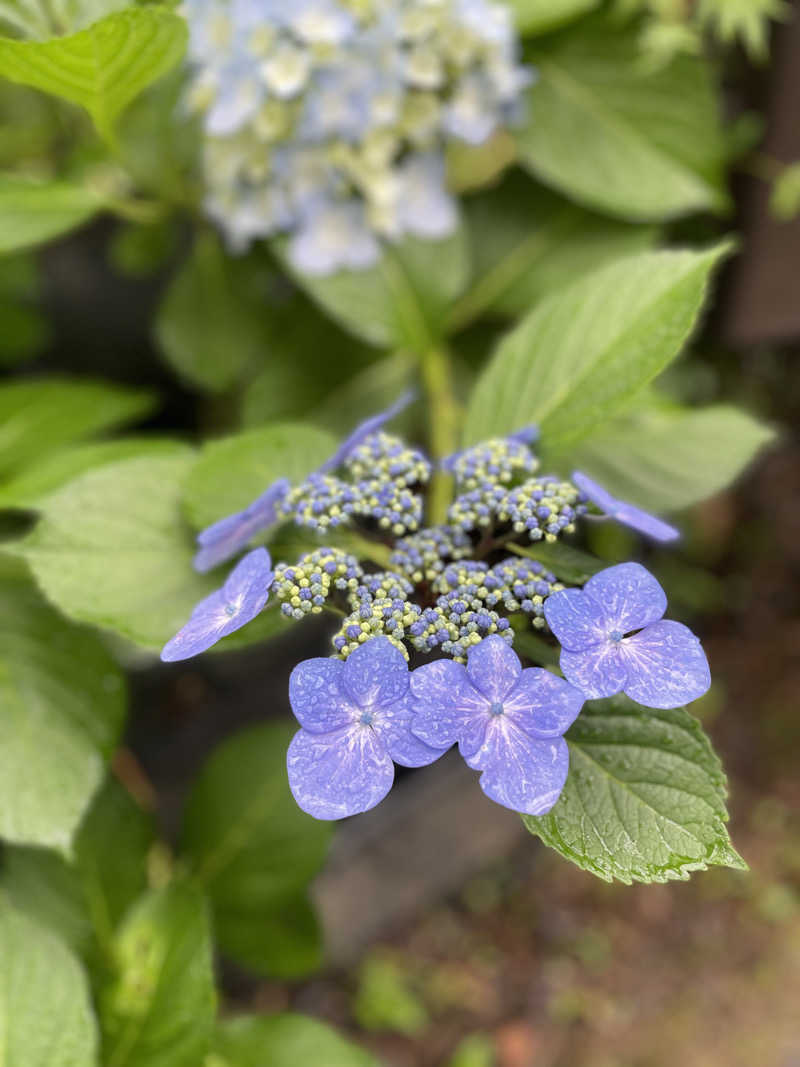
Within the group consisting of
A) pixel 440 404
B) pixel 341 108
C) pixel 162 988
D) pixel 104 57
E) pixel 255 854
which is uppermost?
pixel 104 57

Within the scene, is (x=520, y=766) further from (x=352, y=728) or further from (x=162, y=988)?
(x=162, y=988)

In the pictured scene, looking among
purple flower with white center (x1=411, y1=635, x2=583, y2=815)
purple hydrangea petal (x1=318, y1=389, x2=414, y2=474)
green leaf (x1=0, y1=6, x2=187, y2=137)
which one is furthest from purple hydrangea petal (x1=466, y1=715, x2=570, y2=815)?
green leaf (x1=0, y1=6, x2=187, y2=137)

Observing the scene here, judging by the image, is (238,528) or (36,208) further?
(36,208)

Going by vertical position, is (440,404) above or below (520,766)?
below

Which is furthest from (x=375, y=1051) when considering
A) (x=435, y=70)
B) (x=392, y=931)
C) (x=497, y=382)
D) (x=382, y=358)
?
(x=435, y=70)

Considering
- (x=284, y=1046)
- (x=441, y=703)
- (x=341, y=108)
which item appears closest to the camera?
(x=441, y=703)

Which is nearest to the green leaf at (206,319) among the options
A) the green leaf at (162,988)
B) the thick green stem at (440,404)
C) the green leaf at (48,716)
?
the thick green stem at (440,404)

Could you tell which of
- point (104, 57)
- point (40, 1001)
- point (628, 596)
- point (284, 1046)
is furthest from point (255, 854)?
point (104, 57)
